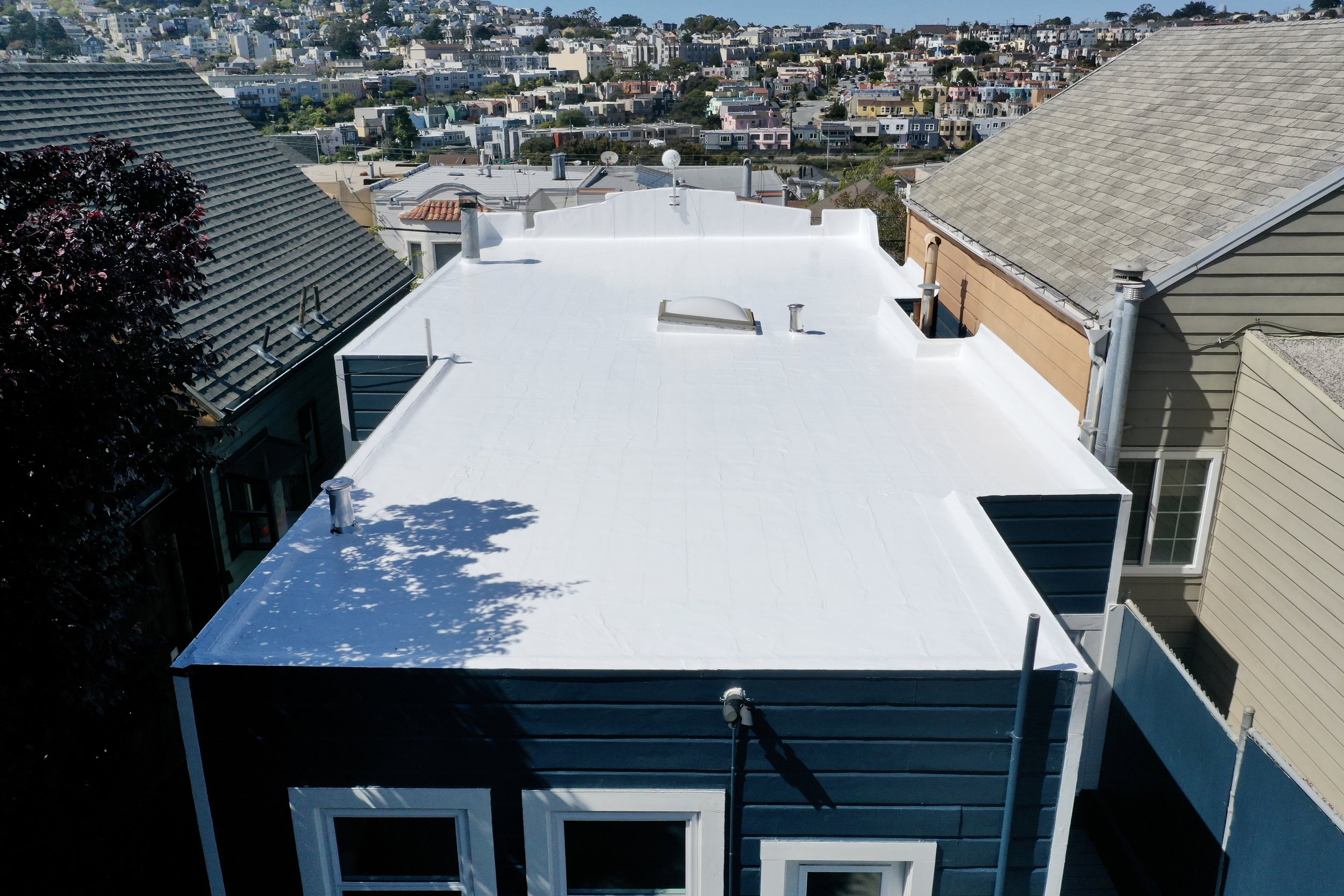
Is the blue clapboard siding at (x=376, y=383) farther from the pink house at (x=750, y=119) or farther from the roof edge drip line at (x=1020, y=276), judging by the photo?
the pink house at (x=750, y=119)

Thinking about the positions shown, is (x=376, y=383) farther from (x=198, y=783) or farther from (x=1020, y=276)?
(x=1020, y=276)

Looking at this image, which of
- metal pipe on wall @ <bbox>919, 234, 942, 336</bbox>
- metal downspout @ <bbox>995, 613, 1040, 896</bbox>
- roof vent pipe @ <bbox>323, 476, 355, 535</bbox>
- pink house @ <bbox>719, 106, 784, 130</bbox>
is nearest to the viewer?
metal downspout @ <bbox>995, 613, 1040, 896</bbox>

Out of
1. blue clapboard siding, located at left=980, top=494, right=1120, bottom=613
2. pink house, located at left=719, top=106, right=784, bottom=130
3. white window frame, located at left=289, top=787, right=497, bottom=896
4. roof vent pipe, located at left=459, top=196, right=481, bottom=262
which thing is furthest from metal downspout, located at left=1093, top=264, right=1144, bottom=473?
pink house, located at left=719, top=106, right=784, bottom=130

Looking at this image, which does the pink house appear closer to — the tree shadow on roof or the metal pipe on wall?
the metal pipe on wall

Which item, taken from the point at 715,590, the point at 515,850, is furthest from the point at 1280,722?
the point at 515,850

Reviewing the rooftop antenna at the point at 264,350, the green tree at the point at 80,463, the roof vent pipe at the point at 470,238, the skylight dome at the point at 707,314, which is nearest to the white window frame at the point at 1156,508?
the skylight dome at the point at 707,314

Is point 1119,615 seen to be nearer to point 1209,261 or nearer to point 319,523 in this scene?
point 1209,261
